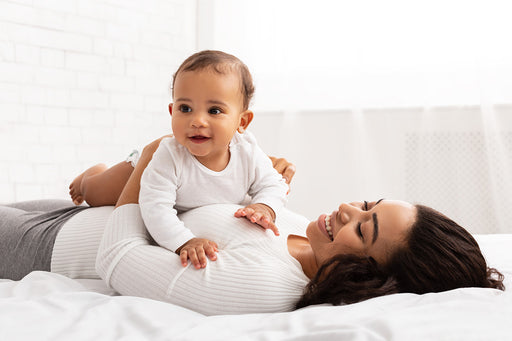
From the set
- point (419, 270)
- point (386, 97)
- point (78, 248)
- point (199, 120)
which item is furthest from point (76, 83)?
point (419, 270)

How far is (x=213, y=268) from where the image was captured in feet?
3.95

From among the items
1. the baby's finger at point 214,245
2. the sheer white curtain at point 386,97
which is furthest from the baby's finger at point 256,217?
the sheer white curtain at point 386,97

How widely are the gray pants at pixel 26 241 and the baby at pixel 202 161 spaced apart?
0.43 metres

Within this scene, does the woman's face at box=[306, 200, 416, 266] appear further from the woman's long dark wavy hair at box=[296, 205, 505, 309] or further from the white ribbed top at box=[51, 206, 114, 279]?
the white ribbed top at box=[51, 206, 114, 279]

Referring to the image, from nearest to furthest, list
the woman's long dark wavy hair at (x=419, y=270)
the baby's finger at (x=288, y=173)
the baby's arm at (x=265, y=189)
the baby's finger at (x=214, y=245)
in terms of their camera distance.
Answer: the woman's long dark wavy hair at (x=419, y=270)
the baby's finger at (x=214, y=245)
the baby's arm at (x=265, y=189)
the baby's finger at (x=288, y=173)

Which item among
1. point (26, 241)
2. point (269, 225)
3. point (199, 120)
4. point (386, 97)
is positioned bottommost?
point (26, 241)

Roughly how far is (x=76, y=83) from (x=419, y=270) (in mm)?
2812

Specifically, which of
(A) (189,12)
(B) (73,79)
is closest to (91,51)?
(B) (73,79)

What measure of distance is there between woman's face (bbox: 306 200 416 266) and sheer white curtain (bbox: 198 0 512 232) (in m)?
2.07

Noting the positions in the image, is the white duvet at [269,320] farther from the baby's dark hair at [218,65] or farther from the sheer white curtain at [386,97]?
the sheer white curtain at [386,97]

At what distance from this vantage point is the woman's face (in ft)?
3.94

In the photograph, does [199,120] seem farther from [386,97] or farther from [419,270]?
[386,97]

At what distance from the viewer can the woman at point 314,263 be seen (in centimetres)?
116

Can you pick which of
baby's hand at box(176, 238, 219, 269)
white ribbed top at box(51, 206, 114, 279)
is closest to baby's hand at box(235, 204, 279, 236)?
baby's hand at box(176, 238, 219, 269)
